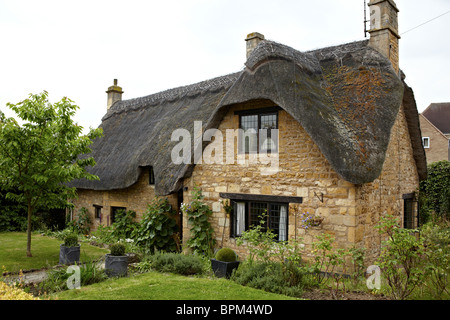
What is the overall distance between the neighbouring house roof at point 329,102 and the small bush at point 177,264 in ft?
7.77

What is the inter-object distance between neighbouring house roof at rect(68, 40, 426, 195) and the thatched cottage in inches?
1.1

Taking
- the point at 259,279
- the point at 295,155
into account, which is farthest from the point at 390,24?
the point at 259,279

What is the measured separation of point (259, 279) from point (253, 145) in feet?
12.4

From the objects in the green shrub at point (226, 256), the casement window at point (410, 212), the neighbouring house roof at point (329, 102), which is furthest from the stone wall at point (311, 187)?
the green shrub at point (226, 256)

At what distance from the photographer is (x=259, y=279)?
688 cm

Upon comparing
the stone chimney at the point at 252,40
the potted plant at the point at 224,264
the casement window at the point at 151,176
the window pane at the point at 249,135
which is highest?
the stone chimney at the point at 252,40

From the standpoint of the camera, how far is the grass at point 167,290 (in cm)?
607

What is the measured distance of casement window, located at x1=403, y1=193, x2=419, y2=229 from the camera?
11258 millimetres

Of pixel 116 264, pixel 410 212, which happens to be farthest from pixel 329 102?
pixel 116 264

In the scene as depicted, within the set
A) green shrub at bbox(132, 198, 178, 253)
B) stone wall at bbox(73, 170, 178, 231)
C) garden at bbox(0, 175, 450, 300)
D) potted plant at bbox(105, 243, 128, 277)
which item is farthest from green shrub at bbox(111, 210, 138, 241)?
potted plant at bbox(105, 243, 128, 277)

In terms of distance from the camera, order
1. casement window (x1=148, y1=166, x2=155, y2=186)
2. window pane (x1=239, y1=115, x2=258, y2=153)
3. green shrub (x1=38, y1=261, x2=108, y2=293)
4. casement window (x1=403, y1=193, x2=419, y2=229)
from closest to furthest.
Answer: green shrub (x1=38, y1=261, x2=108, y2=293) → window pane (x1=239, y1=115, x2=258, y2=153) → casement window (x1=403, y1=193, x2=419, y2=229) → casement window (x1=148, y1=166, x2=155, y2=186)

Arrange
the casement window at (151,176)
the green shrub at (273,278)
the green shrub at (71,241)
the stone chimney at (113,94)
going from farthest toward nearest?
the stone chimney at (113,94) → the casement window at (151,176) → the green shrub at (71,241) → the green shrub at (273,278)

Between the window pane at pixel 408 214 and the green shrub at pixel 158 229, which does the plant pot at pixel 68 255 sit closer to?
the green shrub at pixel 158 229
